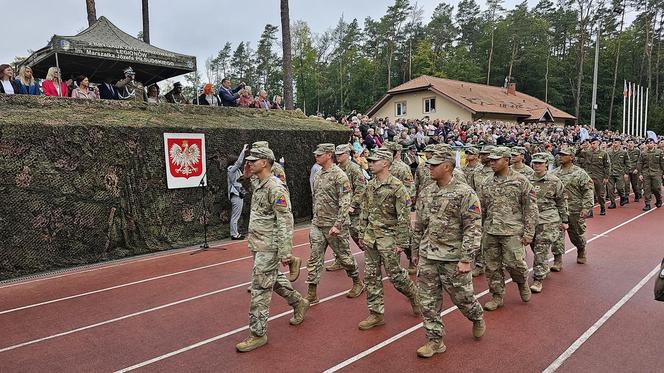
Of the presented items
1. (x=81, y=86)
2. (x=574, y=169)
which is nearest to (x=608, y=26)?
(x=574, y=169)

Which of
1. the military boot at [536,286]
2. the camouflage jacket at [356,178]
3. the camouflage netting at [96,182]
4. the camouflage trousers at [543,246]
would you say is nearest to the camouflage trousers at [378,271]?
the camouflage jacket at [356,178]

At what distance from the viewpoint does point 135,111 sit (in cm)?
1007

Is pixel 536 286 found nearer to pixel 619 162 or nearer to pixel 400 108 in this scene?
pixel 619 162

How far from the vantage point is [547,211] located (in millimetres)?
6762

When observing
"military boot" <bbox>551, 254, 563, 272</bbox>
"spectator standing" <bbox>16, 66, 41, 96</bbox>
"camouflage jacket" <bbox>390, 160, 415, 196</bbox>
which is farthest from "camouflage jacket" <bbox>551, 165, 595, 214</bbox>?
"spectator standing" <bbox>16, 66, 41, 96</bbox>

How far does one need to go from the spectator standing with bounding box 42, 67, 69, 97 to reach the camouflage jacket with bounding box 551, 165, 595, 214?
10.5 m

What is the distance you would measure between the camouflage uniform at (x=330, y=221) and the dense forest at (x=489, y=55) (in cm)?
4298

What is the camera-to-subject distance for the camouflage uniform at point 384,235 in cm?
489

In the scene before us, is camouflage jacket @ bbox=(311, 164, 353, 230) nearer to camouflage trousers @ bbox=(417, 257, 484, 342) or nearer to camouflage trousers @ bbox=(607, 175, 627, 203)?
camouflage trousers @ bbox=(417, 257, 484, 342)

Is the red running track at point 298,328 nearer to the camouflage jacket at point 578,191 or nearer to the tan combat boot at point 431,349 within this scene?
the tan combat boot at point 431,349

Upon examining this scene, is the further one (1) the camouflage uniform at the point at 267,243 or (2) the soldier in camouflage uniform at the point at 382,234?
(2) the soldier in camouflage uniform at the point at 382,234

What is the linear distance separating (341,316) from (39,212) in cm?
589

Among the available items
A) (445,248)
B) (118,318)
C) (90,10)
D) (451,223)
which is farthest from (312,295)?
(90,10)

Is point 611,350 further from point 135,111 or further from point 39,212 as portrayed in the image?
point 135,111
